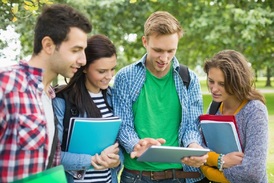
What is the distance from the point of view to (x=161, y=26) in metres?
2.86

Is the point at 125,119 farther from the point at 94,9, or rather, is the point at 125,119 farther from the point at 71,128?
the point at 94,9

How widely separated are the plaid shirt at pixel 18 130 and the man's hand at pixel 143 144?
81 centimetres

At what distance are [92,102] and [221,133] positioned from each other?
0.80m

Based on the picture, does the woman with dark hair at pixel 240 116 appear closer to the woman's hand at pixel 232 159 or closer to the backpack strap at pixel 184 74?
the woman's hand at pixel 232 159

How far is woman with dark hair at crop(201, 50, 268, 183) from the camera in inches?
108

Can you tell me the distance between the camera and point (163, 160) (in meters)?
2.65

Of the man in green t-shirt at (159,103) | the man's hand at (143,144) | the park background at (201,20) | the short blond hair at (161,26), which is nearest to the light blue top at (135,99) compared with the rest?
the man in green t-shirt at (159,103)

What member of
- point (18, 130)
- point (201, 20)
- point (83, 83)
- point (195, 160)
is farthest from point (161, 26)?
point (201, 20)

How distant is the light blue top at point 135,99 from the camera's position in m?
2.85

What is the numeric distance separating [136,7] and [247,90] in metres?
11.6

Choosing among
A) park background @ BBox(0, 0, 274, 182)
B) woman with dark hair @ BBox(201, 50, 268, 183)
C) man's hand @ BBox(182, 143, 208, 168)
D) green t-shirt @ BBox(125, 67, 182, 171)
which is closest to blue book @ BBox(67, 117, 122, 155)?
green t-shirt @ BBox(125, 67, 182, 171)

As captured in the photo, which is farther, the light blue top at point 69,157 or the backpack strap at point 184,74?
the backpack strap at point 184,74

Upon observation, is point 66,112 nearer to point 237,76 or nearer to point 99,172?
point 99,172

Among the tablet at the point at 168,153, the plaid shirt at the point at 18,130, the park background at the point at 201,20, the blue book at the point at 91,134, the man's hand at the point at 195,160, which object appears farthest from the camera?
the park background at the point at 201,20
